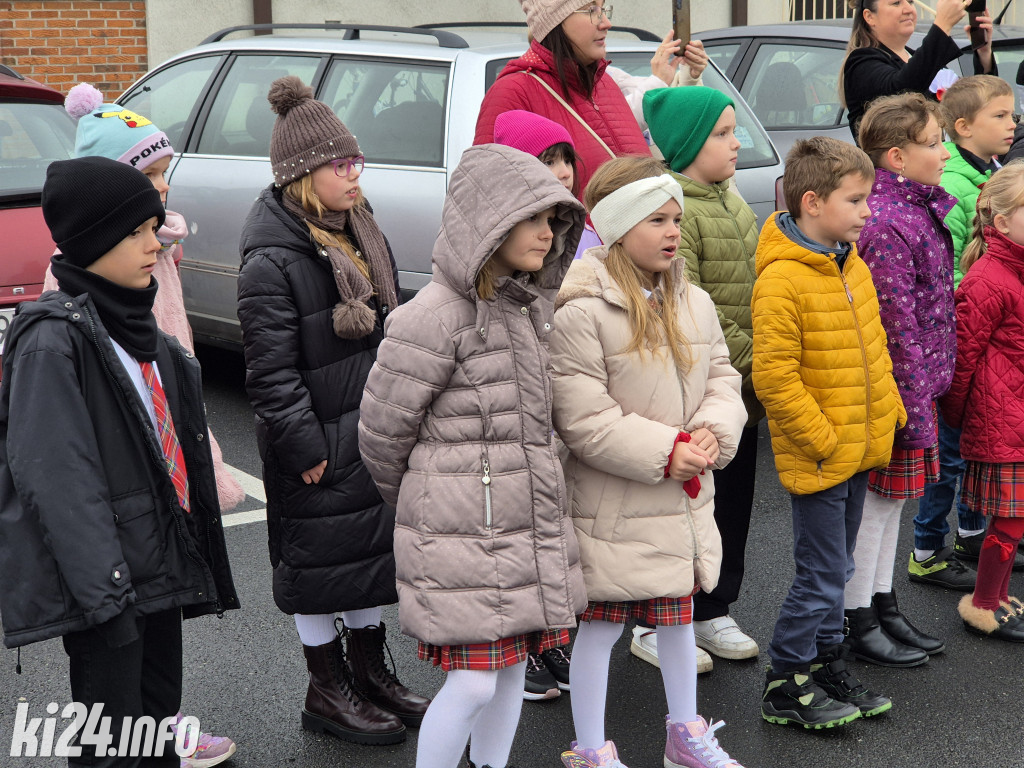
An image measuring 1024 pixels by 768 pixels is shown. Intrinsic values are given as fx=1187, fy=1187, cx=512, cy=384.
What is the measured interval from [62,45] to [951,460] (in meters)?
9.45

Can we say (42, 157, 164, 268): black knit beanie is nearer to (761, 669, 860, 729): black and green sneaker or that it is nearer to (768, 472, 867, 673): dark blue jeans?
(768, 472, 867, 673): dark blue jeans

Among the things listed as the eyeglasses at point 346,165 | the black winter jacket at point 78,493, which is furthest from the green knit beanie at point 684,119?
the black winter jacket at point 78,493

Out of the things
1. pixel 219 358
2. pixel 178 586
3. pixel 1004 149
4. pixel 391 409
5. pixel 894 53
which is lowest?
pixel 219 358

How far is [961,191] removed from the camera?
464 cm

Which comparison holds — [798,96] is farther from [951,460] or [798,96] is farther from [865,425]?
[865,425]

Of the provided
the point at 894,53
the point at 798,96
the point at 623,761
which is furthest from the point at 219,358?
the point at 623,761

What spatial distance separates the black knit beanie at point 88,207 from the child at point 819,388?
1786 millimetres

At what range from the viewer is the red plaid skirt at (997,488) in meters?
4.04

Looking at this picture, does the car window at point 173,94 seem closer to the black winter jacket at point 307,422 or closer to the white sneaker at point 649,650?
the black winter jacket at point 307,422

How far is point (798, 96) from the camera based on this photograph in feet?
25.1

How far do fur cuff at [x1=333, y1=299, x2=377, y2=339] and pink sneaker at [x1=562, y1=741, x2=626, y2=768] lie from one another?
1288 mm

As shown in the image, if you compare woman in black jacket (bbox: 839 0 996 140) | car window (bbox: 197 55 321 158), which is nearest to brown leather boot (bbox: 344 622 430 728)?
woman in black jacket (bbox: 839 0 996 140)

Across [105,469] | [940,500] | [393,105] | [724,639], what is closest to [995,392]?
[940,500]

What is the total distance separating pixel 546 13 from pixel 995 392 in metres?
2.01
